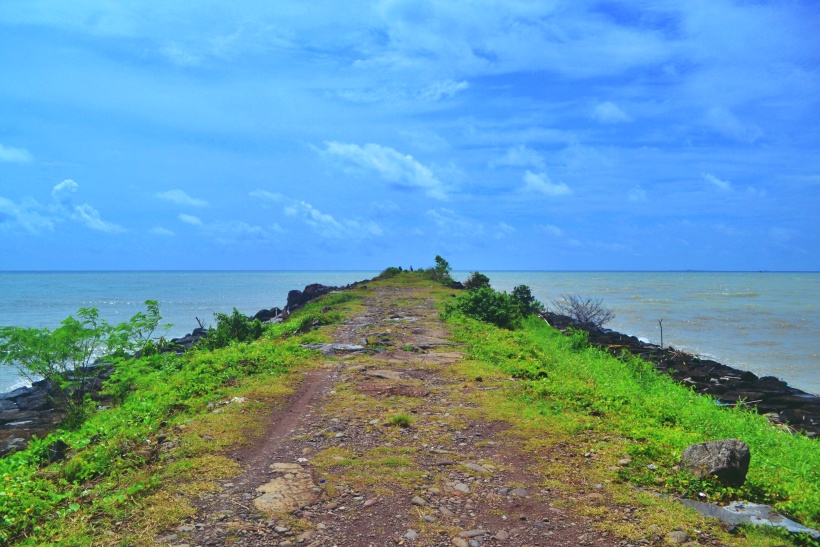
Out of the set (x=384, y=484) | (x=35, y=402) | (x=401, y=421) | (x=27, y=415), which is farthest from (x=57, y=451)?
(x=35, y=402)

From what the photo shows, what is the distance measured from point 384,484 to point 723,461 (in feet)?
12.6

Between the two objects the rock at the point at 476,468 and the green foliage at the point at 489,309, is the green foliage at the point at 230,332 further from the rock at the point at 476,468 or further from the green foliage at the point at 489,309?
the rock at the point at 476,468

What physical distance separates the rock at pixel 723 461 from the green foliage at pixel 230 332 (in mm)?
13101

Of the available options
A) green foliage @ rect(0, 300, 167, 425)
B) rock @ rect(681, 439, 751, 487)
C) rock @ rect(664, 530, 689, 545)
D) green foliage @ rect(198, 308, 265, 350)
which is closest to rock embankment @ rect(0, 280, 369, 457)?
green foliage @ rect(0, 300, 167, 425)

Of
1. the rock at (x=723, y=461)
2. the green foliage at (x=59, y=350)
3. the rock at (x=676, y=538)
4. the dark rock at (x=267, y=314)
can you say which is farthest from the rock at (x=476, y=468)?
the dark rock at (x=267, y=314)

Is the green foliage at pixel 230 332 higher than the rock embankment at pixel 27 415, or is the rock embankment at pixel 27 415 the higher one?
the green foliage at pixel 230 332

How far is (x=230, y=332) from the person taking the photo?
57.4 feet

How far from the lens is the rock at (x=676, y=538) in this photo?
16.8 feet

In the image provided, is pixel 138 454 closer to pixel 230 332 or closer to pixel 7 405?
pixel 230 332

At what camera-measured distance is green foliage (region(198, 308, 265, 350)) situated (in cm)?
1677

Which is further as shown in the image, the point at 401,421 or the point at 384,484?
the point at 401,421

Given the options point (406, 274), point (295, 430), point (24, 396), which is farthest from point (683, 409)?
point (406, 274)

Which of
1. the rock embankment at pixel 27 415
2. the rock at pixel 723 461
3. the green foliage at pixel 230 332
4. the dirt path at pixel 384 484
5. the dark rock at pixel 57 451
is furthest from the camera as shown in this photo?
the green foliage at pixel 230 332

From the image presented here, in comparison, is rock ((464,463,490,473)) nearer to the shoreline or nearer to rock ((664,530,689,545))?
rock ((664,530,689,545))
